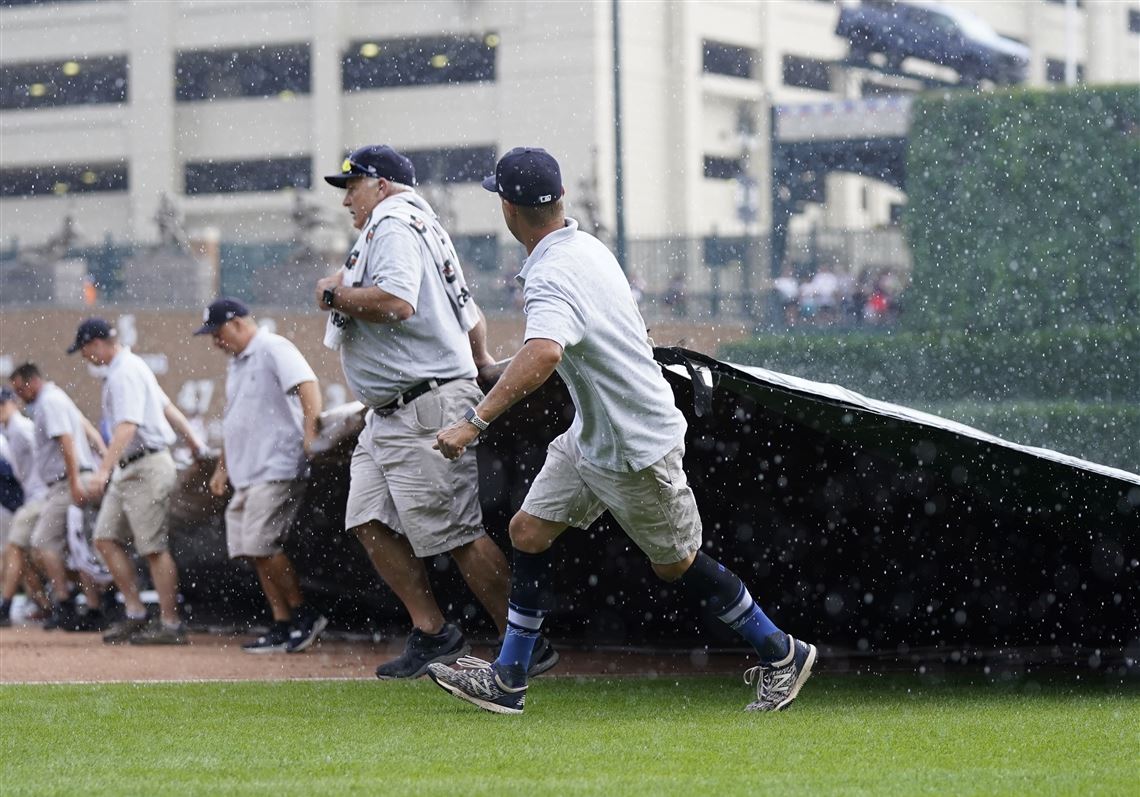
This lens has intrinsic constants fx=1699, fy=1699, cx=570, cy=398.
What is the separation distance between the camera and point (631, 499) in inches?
201

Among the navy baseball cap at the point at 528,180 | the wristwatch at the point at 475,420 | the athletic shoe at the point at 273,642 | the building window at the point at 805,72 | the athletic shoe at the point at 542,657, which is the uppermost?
the building window at the point at 805,72

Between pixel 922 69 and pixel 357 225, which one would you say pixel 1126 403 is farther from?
pixel 357 225

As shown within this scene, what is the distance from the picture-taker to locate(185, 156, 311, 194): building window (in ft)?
125

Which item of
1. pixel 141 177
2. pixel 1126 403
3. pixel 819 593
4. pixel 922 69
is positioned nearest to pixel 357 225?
pixel 819 593

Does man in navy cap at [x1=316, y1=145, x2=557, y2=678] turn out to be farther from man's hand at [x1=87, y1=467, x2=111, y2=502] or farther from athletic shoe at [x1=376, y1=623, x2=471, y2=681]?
man's hand at [x1=87, y1=467, x2=111, y2=502]

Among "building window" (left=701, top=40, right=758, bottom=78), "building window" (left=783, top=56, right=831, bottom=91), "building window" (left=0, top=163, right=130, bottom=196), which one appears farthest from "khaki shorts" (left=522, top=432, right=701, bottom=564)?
"building window" (left=0, top=163, right=130, bottom=196)

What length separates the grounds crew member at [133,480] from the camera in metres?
8.35

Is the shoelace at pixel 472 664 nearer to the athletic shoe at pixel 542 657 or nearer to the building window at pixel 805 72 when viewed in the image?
the athletic shoe at pixel 542 657

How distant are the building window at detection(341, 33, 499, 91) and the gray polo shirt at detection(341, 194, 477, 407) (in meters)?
30.6

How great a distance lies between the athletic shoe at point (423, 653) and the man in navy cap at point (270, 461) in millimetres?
1608

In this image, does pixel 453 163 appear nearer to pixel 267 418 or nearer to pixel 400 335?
pixel 267 418

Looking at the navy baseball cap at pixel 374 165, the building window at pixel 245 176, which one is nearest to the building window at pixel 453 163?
the building window at pixel 245 176

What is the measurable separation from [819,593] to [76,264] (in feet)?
65.0

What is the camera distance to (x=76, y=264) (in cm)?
2470
